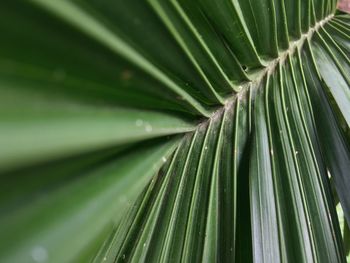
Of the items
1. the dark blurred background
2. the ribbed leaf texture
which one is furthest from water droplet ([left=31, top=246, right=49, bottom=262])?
the dark blurred background

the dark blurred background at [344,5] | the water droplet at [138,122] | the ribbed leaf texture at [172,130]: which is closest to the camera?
the ribbed leaf texture at [172,130]

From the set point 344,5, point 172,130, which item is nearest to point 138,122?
point 172,130

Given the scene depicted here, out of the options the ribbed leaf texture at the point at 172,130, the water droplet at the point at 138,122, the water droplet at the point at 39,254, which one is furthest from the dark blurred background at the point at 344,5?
the water droplet at the point at 39,254

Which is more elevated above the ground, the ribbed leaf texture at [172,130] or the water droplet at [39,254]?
the ribbed leaf texture at [172,130]

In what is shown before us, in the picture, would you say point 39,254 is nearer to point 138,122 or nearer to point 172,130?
point 138,122

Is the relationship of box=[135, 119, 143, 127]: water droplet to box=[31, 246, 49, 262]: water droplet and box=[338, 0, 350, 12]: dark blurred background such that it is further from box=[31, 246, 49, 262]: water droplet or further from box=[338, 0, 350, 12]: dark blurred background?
box=[338, 0, 350, 12]: dark blurred background

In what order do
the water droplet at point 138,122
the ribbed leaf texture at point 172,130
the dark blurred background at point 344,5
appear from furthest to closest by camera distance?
the dark blurred background at point 344,5, the water droplet at point 138,122, the ribbed leaf texture at point 172,130

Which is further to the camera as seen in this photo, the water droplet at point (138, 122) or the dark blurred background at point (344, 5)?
the dark blurred background at point (344, 5)

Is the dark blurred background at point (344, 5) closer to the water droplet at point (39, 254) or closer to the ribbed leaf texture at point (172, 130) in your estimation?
the ribbed leaf texture at point (172, 130)

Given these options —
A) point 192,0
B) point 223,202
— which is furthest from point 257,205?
point 192,0
